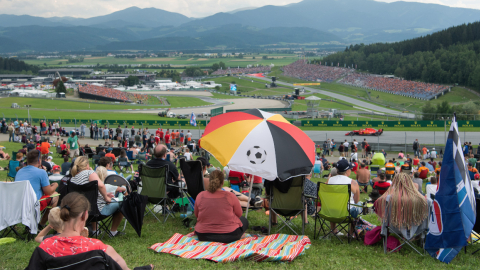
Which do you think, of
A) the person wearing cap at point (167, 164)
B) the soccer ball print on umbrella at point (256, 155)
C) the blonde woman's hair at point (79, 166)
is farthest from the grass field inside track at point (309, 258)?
the soccer ball print on umbrella at point (256, 155)

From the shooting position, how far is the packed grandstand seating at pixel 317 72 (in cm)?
12112

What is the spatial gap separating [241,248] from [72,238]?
2657mm

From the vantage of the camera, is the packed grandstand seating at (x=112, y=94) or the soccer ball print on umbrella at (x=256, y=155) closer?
the soccer ball print on umbrella at (x=256, y=155)

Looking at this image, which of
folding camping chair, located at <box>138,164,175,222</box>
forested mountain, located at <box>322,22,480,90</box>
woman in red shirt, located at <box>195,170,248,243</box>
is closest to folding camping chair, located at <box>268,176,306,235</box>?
woman in red shirt, located at <box>195,170,248,243</box>

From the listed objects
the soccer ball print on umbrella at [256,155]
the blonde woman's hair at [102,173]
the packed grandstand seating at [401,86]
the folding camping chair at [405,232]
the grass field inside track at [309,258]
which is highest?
the soccer ball print on umbrella at [256,155]

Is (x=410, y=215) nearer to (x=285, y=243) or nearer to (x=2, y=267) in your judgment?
(x=285, y=243)

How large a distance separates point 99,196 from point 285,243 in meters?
3.08

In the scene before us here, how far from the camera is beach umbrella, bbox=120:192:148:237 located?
6.40 metres

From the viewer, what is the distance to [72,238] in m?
3.73

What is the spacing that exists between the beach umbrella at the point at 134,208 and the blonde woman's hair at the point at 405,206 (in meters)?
3.86

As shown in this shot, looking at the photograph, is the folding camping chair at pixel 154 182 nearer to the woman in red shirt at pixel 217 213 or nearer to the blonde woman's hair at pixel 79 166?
the blonde woman's hair at pixel 79 166

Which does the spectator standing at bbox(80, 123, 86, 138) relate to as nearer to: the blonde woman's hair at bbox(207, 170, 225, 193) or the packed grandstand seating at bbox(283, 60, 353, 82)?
the blonde woman's hair at bbox(207, 170, 225, 193)

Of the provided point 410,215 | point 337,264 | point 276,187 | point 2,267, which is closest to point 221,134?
point 276,187

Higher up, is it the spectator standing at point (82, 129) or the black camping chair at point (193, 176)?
the black camping chair at point (193, 176)
